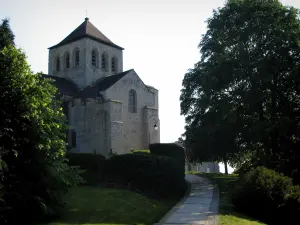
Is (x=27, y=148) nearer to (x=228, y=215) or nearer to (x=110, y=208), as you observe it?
(x=110, y=208)

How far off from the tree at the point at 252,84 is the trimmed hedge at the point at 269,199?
678 centimetres

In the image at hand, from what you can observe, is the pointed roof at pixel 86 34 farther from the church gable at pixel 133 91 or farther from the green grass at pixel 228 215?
the green grass at pixel 228 215

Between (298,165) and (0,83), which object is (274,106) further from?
(0,83)

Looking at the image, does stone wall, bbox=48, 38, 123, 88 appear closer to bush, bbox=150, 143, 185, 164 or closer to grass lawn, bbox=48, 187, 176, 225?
bush, bbox=150, 143, 185, 164

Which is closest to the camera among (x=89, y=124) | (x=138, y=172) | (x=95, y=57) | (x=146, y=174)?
(x=146, y=174)

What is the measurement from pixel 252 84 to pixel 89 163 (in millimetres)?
13324

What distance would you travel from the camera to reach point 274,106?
2692 centimetres

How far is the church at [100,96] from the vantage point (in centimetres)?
3381

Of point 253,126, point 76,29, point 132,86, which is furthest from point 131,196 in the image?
point 76,29

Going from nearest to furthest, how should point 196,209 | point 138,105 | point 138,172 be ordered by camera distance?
point 196,209 < point 138,172 < point 138,105

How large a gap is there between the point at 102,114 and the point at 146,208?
18312 mm

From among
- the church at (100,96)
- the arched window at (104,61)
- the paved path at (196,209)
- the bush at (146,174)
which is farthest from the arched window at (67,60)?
the paved path at (196,209)

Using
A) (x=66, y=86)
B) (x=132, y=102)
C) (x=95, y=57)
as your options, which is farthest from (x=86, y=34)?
(x=132, y=102)

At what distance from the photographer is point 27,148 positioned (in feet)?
47.1
